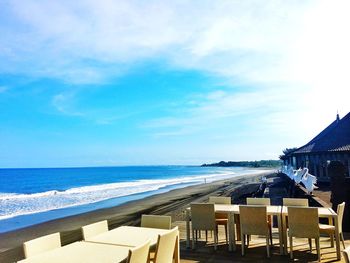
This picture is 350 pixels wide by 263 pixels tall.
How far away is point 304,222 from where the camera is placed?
201 inches

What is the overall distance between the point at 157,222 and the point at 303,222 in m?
2.44

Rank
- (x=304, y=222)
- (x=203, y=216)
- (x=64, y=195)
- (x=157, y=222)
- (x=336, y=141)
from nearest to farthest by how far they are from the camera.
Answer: (x=157, y=222), (x=304, y=222), (x=203, y=216), (x=336, y=141), (x=64, y=195)

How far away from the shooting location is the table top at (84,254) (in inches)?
119

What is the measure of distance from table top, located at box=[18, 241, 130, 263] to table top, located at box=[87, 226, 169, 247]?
0.21 meters

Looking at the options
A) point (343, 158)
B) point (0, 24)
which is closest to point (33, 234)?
point (0, 24)

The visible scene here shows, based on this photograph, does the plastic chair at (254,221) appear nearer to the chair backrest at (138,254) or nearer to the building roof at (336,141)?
the chair backrest at (138,254)

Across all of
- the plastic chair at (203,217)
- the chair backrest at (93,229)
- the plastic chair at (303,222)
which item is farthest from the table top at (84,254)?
the plastic chair at (303,222)

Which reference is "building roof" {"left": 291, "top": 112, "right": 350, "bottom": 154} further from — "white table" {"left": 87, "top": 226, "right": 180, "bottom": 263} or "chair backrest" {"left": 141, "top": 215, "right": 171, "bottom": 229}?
"white table" {"left": 87, "top": 226, "right": 180, "bottom": 263}

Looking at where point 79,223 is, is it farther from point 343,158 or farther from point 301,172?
point 343,158

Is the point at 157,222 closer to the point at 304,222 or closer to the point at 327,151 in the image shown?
the point at 304,222

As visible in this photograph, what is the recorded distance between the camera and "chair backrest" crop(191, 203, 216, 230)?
5.91 metres

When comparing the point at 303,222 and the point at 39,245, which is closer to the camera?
the point at 39,245

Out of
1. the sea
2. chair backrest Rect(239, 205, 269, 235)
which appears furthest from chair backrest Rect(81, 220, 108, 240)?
the sea

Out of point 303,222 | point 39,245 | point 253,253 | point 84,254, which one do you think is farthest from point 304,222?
point 39,245
